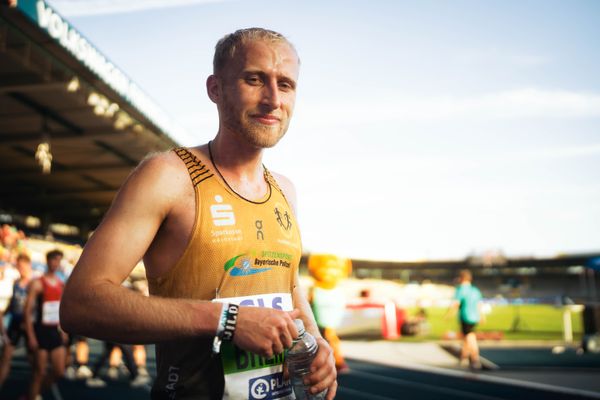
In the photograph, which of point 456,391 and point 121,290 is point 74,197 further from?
point 121,290

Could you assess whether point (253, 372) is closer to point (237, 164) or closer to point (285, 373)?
point (285, 373)

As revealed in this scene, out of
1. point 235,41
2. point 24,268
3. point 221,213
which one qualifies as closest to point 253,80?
point 235,41

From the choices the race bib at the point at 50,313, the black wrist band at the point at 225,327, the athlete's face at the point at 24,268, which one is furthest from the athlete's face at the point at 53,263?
the black wrist band at the point at 225,327

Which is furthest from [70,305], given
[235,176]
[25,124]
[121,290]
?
[25,124]

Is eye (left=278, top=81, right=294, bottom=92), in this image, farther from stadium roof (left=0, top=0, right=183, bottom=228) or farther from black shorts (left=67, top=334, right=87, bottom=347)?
stadium roof (left=0, top=0, right=183, bottom=228)

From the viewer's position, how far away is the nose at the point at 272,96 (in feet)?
5.76

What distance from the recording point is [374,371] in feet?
40.6

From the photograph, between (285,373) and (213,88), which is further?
(213,88)

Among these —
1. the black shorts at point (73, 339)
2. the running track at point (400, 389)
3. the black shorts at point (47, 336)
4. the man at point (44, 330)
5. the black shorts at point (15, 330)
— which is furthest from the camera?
the black shorts at point (73, 339)

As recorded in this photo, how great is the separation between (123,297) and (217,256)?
315mm

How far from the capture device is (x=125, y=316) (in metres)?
1.42

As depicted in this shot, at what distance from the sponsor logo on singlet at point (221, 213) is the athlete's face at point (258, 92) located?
0.23 meters

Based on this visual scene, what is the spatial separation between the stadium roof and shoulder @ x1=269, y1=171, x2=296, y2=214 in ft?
26.1

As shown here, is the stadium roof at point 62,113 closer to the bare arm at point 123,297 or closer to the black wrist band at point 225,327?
the bare arm at point 123,297
